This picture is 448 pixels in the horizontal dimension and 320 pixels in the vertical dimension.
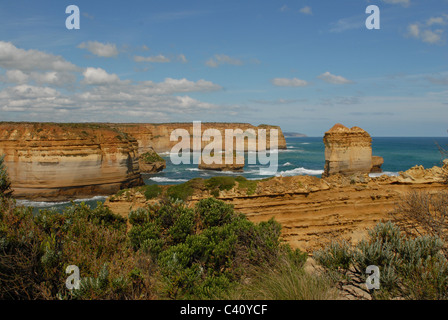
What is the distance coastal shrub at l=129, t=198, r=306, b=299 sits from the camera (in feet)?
20.5

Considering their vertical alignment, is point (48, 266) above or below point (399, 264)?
above

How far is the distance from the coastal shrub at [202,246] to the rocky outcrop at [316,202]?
20.5 ft

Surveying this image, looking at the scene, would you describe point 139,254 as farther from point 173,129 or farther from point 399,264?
point 173,129

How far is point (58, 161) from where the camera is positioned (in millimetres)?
34719

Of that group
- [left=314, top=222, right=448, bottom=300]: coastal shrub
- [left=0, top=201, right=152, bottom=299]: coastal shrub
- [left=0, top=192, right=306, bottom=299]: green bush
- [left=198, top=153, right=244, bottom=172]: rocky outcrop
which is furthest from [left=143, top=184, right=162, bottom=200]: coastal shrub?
[left=198, top=153, right=244, bottom=172]: rocky outcrop

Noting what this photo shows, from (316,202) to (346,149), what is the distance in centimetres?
2544

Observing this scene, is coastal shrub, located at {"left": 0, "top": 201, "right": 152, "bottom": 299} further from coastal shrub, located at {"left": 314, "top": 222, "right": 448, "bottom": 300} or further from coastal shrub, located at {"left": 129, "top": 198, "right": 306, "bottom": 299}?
coastal shrub, located at {"left": 314, "top": 222, "right": 448, "bottom": 300}

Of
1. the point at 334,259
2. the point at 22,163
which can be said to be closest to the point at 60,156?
the point at 22,163

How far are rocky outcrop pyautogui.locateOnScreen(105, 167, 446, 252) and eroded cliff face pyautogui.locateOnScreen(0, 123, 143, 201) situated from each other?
75.7 ft

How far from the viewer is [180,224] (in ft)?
27.7

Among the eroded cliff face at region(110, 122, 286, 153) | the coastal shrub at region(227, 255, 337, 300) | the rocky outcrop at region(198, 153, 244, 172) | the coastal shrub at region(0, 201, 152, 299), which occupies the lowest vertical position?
the rocky outcrop at region(198, 153, 244, 172)

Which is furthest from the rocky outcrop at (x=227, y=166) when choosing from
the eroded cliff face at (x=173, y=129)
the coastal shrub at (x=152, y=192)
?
the coastal shrub at (x=152, y=192)

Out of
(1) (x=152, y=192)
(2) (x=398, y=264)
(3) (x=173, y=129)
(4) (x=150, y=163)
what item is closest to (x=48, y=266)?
(2) (x=398, y=264)

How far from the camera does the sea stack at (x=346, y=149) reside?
3847 cm
